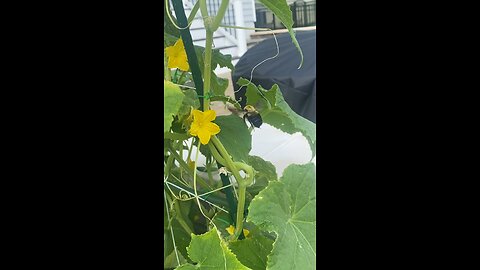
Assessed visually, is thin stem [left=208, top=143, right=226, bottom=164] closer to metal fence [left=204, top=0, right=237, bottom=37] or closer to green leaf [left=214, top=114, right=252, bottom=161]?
green leaf [left=214, top=114, right=252, bottom=161]

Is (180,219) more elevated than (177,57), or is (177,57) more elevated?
(177,57)

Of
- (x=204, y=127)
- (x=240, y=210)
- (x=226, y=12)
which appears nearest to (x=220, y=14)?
(x=226, y=12)

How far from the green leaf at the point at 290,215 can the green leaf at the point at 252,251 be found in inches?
2.4

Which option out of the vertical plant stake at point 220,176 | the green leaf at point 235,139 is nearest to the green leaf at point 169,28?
the vertical plant stake at point 220,176

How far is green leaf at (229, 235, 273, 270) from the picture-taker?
537 mm

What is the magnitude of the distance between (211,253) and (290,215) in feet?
0.31

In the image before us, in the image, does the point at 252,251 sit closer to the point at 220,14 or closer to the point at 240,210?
the point at 240,210

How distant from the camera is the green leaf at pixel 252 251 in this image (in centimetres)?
54

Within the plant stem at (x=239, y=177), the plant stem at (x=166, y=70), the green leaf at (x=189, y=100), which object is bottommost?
the plant stem at (x=239, y=177)

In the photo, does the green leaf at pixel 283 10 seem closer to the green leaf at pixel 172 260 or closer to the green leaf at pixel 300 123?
the green leaf at pixel 300 123

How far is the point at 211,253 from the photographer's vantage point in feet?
1.58
